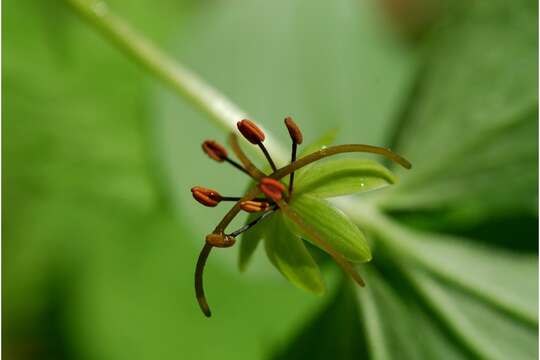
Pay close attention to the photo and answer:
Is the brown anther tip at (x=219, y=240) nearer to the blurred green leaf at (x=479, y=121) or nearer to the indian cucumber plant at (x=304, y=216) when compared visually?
the indian cucumber plant at (x=304, y=216)

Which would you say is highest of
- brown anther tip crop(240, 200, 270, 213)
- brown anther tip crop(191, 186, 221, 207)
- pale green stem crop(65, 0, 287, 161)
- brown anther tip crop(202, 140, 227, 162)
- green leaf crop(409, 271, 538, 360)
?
pale green stem crop(65, 0, 287, 161)

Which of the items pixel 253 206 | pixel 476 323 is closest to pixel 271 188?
pixel 253 206

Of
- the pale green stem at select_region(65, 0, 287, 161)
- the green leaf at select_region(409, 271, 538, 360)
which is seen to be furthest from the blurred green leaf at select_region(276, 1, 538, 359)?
the pale green stem at select_region(65, 0, 287, 161)

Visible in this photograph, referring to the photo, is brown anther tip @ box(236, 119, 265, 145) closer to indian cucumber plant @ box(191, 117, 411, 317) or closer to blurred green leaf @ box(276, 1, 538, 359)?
indian cucumber plant @ box(191, 117, 411, 317)

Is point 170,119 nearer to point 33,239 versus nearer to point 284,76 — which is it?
point 284,76

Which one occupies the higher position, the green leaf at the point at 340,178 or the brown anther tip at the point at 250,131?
the brown anther tip at the point at 250,131

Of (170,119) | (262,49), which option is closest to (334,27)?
(262,49)

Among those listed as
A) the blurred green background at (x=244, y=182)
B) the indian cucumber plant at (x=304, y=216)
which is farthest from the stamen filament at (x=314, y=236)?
the blurred green background at (x=244, y=182)
